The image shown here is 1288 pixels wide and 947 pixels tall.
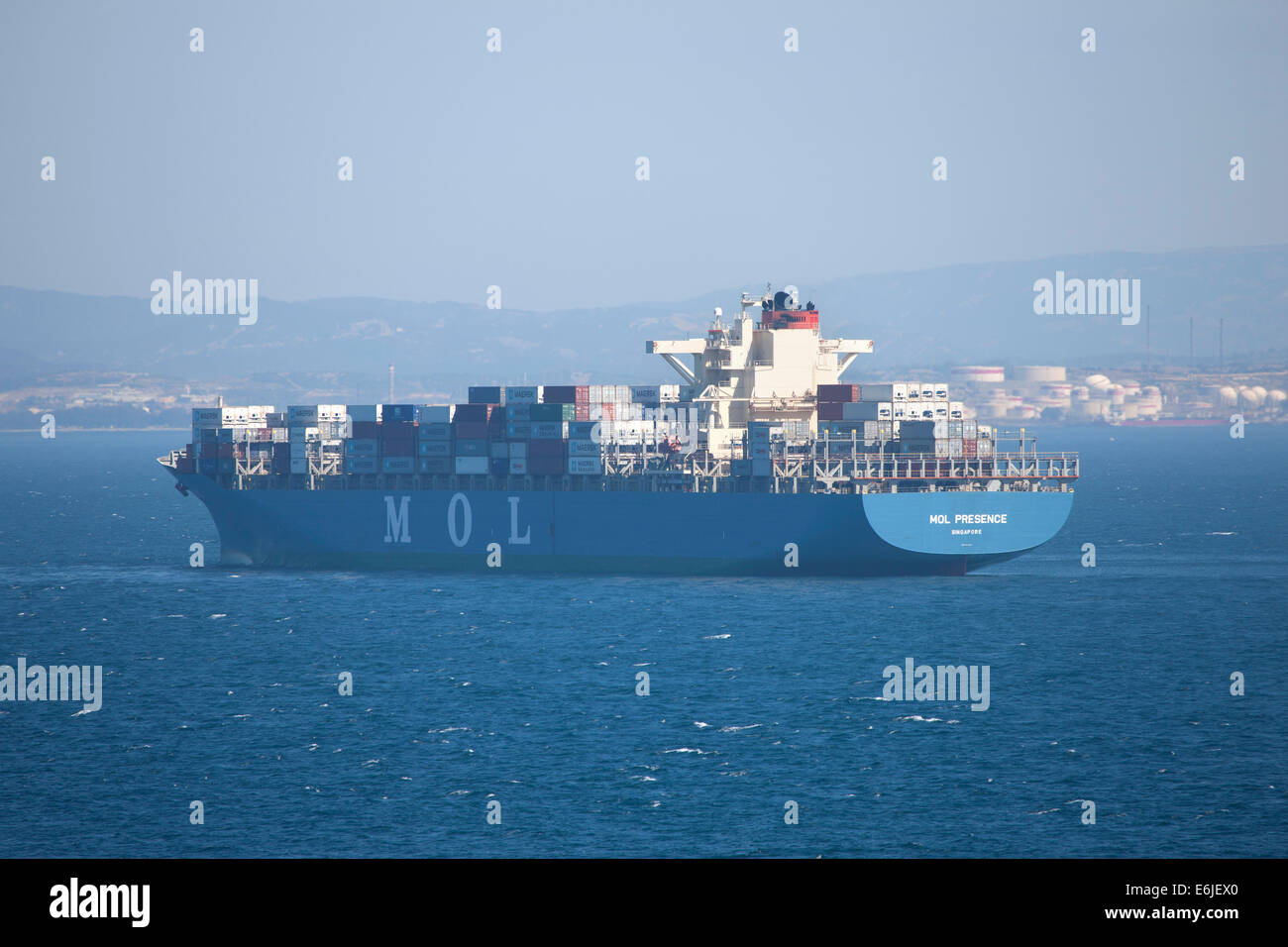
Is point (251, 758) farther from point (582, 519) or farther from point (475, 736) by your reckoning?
point (582, 519)

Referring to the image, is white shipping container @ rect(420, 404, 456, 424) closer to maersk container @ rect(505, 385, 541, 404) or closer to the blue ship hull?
maersk container @ rect(505, 385, 541, 404)

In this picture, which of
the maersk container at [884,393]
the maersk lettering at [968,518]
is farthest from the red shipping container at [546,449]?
the maersk lettering at [968,518]

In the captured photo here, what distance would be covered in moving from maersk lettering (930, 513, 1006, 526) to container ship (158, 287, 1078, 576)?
0.21 ft

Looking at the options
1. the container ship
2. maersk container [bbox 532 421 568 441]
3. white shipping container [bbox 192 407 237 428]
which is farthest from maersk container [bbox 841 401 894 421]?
white shipping container [bbox 192 407 237 428]

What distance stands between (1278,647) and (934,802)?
2703cm

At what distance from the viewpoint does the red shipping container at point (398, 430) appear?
3162 inches

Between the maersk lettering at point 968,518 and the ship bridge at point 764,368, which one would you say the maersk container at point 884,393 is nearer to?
the ship bridge at point 764,368

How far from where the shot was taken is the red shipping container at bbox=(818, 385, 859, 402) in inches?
2881

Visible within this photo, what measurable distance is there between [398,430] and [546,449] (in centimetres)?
957

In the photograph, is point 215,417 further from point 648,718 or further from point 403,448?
point 648,718

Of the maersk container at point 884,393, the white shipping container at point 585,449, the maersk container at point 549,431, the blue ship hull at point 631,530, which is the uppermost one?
the maersk container at point 884,393

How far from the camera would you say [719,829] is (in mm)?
33656

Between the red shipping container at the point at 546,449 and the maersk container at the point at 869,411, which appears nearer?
the maersk container at the point at 869,411

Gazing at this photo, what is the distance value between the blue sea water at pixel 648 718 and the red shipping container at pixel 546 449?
6.68 m
